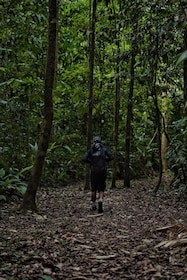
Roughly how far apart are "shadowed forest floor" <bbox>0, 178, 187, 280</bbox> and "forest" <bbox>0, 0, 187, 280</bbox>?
0.02m

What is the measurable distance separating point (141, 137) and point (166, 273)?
54.5 ft

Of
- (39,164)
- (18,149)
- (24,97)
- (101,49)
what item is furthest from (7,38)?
(101,49)

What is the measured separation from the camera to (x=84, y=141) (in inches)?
756

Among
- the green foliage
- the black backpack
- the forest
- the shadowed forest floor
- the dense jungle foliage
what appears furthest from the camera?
the dense jungle foliage

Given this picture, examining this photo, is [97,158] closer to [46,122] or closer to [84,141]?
[46,122]

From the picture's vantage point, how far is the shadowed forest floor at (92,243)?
4.99 meters

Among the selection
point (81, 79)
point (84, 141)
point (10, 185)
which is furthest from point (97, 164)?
point (84, 141)

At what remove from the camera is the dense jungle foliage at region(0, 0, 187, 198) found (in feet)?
38.1

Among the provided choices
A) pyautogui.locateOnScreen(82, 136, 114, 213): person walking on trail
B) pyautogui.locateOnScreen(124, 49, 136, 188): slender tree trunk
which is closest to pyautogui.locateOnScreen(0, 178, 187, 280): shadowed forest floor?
pyautogui.locateOnScreen(82, 136, 114, 213): person walking on trail

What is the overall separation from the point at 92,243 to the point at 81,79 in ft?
39.2

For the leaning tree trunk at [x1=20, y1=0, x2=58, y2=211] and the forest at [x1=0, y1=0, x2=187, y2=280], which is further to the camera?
the leaning tree trunk at [x1=20, y1=0, x2=58, y2=211]

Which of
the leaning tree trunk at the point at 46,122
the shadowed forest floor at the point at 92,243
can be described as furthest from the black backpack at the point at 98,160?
the leaning tree trunk at the point at 46,122

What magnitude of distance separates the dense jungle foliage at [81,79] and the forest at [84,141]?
50mm

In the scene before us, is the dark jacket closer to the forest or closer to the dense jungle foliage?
the forest
